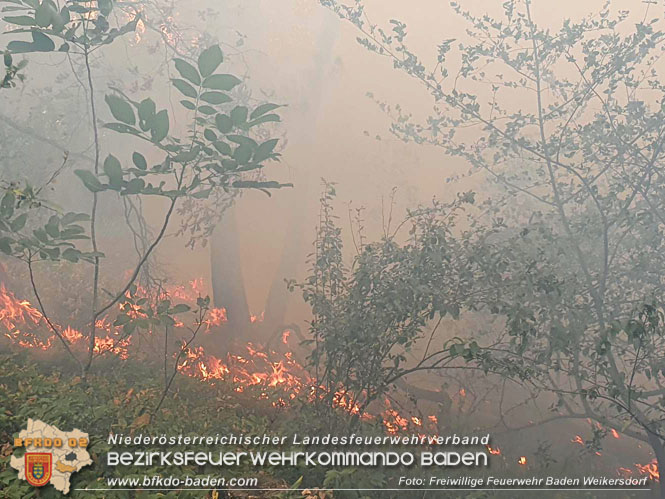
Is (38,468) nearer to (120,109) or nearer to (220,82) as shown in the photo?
(120,109)

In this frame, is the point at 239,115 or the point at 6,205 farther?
the point at 6,205

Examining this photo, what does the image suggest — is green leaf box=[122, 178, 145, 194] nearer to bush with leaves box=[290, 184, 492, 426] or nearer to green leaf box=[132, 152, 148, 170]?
green leaf box=[132, 152, 148, 170]

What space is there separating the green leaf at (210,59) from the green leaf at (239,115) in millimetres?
169

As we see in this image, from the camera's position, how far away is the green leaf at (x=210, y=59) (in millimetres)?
1920

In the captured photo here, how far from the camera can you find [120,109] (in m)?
1.98

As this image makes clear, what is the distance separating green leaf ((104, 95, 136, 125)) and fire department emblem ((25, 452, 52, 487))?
4.29ft

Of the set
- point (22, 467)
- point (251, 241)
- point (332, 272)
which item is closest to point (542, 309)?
point (332, 272)

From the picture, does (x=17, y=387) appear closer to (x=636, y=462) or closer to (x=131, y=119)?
(x=131, y=119)

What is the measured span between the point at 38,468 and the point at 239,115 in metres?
1.51

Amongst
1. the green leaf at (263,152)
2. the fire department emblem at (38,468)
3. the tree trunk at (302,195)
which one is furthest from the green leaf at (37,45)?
the tree trunk at (302,195)

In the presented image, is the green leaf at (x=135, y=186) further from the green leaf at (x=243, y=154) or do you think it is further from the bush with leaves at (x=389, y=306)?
the bush with leaves at (x=389, y=306)

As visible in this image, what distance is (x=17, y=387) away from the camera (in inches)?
128

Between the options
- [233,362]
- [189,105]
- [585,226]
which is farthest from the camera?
[233,362]

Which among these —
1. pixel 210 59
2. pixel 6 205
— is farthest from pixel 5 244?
pixel 210 59
